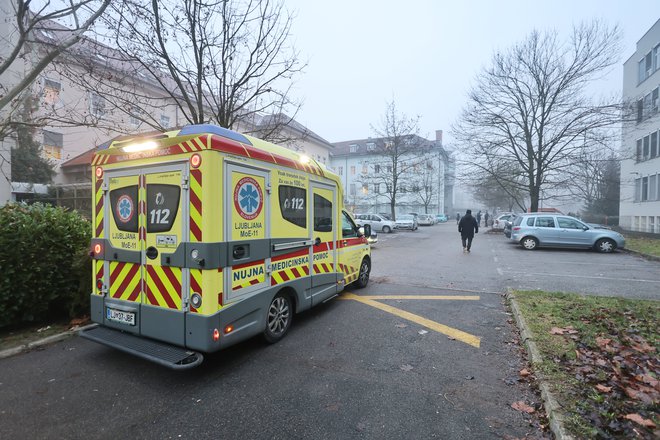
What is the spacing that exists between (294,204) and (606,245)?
16.2m

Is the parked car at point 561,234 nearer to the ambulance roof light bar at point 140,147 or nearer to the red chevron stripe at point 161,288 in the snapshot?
the red chevron stripe at point 161,288

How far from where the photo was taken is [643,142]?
25.2 meters

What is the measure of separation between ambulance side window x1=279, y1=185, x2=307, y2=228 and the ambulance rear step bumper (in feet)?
6.65

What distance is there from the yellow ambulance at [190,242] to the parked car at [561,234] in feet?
50.0

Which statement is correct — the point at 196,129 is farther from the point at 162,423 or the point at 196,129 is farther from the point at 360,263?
the point at 360,263

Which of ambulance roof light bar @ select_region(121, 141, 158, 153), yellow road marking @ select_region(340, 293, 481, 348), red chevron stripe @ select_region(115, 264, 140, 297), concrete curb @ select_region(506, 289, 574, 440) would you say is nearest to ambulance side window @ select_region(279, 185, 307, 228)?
ambulance roof light bar @ select_region(121, 141, 158, 153)

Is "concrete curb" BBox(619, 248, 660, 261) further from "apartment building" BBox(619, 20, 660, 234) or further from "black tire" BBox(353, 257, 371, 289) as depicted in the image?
"black tire" BBox(353, 257, 371, 289)

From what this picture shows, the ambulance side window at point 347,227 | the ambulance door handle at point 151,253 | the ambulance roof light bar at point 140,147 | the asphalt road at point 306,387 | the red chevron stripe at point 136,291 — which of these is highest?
the ambulance roof light bar at point 140,147

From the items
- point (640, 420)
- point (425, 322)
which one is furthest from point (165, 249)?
point (640, 420)

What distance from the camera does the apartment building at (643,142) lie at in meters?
Answer: 23.0

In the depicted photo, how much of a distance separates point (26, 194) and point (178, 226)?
24.9 m

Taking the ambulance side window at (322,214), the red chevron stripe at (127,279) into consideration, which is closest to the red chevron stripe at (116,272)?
the red chevron stripe at (127,279)

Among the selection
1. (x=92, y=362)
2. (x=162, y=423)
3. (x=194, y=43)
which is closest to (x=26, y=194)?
(x=194, y=43)

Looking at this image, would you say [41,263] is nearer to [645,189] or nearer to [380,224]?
[380,224]
